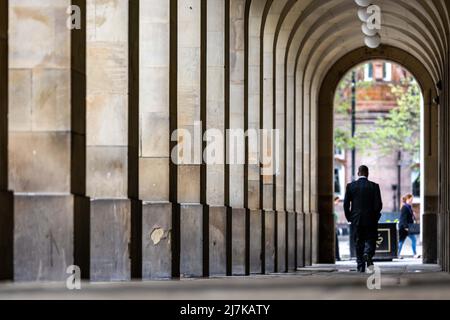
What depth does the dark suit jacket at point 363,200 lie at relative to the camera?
22188 millimetres

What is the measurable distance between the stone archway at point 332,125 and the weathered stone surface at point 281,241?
10.8 m

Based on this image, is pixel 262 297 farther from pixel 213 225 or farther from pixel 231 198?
pixel 231 198

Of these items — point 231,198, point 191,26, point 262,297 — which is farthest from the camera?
point 231,198

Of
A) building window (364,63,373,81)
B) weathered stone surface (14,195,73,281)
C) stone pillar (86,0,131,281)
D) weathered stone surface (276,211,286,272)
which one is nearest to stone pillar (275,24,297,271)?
weathered stone surface (276,211,286,272)

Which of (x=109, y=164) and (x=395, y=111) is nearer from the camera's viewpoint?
(x=109, y=164)

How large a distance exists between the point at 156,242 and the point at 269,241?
11.6m

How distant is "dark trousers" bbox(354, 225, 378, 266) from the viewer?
73.9 ft

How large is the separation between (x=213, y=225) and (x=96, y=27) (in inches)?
270

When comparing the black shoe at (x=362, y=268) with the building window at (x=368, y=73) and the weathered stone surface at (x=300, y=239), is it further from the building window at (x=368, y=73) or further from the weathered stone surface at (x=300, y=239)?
the building window at (x=368, y=73)

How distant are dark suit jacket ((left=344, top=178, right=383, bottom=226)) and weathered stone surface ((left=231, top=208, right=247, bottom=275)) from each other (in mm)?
2403

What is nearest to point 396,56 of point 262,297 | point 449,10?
point 449,10

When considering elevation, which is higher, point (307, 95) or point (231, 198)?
point (307, 95)
